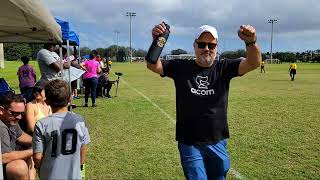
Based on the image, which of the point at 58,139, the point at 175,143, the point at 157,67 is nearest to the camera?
the point at 58,139

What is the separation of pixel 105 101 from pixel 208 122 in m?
12.9

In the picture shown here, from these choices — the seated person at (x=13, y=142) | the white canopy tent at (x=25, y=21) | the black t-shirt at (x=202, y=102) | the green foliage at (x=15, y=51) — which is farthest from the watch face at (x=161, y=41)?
the green foliage at (x=15, y=51)

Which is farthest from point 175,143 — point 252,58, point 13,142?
point 252,58

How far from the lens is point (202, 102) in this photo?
13.3 feet

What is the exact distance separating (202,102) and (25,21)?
2554 mm

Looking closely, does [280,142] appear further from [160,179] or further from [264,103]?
[264,103]

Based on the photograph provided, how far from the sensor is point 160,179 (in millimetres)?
6203

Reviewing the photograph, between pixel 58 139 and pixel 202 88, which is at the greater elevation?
pixel 202 88

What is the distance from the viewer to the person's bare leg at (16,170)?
4664 millimetres

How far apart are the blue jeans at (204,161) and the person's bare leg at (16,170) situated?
1.75 m

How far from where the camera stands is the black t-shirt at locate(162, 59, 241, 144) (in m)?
4.05

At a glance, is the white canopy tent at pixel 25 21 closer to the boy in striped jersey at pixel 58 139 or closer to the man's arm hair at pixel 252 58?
the boy in striped jersey at pixel 58 139

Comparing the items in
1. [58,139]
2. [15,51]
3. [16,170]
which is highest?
[15,51]

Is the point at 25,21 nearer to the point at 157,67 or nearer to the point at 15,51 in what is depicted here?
the point at 157,67
